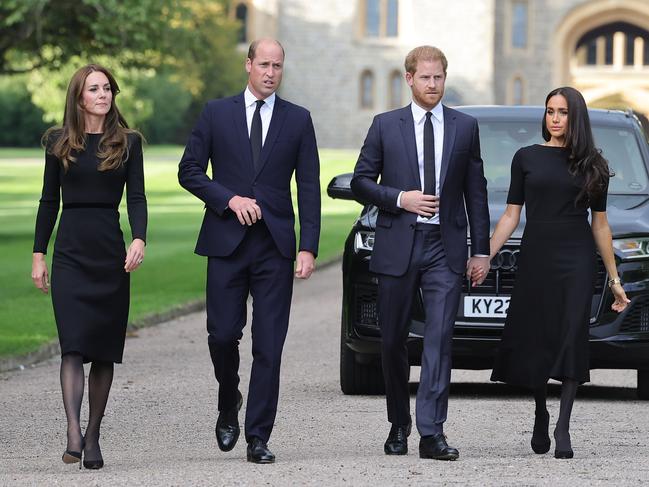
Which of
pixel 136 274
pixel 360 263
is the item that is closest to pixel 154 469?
pixel 360 263

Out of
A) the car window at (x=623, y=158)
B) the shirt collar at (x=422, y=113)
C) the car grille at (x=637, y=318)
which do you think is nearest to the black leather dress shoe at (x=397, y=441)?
the shirt collar at (x=422, y=113)

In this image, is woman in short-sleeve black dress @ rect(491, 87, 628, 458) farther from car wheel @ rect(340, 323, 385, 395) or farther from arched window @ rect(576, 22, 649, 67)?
arched window @ rect(576, 22, 649, 67)

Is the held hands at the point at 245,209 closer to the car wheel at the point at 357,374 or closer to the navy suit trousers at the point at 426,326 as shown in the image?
the navy suit trousers at the point at 426,326

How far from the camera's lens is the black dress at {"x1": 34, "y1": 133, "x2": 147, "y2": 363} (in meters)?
7.27

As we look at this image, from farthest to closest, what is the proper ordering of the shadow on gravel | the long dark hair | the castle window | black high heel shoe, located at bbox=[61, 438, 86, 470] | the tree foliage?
the castle window, the tree foliage, the shadow on gravel, the long dark hair, black high heel shoe, located at bbox=[61, 438, 86, 470]

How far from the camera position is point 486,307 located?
Answer: 31.9 ft

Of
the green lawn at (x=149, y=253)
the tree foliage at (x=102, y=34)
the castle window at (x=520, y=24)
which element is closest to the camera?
the green lawn at (x=149, y=253)

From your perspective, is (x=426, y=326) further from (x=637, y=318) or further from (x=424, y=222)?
(x=637, y=318)

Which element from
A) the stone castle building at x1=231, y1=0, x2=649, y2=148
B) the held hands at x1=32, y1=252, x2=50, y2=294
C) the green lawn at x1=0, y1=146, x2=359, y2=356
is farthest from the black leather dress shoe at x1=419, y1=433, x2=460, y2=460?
the stone castle building at x1=231, y1=0, x2=649, y2=148

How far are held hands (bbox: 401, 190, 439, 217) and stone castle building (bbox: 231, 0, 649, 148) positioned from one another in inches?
3018

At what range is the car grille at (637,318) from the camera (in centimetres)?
966

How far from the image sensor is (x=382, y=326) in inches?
307

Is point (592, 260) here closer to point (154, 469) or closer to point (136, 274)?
point (154, 469)

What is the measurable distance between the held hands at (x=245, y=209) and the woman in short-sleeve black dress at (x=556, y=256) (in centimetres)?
120
